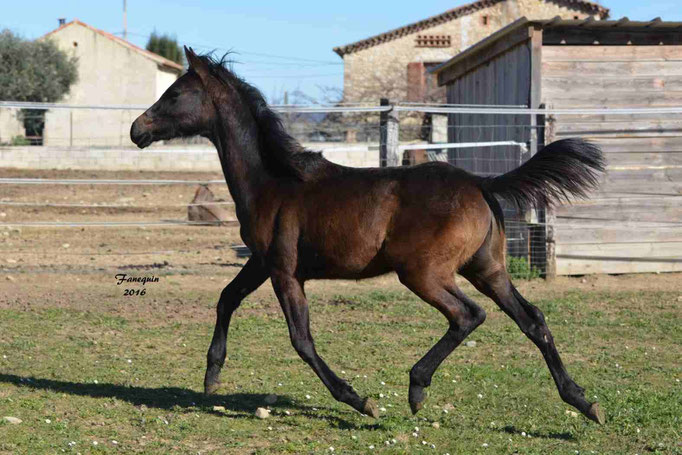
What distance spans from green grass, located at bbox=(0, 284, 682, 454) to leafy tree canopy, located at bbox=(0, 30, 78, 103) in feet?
104

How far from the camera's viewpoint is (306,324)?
214 inches

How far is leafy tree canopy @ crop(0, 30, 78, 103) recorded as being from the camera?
3784 cm

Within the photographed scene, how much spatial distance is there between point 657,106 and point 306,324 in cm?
842

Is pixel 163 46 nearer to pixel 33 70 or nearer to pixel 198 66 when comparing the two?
pixel 33 70

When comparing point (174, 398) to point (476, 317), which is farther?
point (174, 398)

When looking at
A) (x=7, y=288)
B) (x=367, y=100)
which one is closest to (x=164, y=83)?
(x=367, y=100)

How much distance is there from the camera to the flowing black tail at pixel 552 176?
528cm

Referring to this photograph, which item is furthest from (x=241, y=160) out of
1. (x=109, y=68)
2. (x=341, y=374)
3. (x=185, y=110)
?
(x=109, y=68)

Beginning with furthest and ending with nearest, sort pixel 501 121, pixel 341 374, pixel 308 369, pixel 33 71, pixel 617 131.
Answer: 1. pixel 33 71
2. pixel 501 121
3. pixel 617 131
4. pixel 308 369
5. pixel 341 374

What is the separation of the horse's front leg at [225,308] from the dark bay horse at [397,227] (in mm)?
55

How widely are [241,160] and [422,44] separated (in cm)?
3572

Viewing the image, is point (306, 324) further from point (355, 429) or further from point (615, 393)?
point (615, 393)

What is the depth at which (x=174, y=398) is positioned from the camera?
5.95m

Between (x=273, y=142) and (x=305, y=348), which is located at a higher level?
(x=273, y=142)
